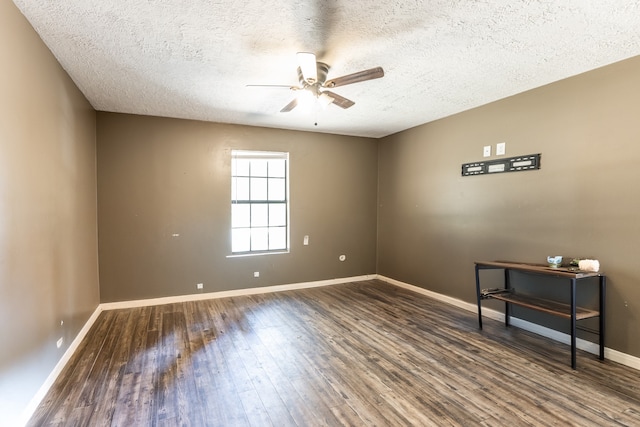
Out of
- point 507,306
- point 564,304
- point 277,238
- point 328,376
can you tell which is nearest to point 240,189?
point 277,238

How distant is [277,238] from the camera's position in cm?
546

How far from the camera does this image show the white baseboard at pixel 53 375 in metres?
2.07

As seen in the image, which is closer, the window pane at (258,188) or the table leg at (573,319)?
the table leg at (573,319)

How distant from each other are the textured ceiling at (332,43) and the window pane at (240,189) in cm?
154

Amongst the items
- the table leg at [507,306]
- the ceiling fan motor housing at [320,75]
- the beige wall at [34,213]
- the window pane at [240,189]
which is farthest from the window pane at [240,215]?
the table leg at [507,306]

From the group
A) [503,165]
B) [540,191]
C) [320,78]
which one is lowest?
[540,191]

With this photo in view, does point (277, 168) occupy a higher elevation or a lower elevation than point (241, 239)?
higher

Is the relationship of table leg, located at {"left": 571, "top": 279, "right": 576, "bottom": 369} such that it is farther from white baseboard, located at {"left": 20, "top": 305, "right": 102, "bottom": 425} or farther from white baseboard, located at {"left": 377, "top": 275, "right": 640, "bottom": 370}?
white baseboard, located at {"left": 20, "top": 305, "right": 102, "bottom": 425}

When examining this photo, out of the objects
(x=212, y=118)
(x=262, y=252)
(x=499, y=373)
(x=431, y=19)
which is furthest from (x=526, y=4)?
(x=262, y=252)

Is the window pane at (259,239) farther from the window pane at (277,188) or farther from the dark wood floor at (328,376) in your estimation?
the dark wood floor at (328,376)

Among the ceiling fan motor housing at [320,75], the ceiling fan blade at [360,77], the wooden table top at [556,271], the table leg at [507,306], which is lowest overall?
the table leg at [507,306]

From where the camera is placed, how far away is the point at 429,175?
194 inches

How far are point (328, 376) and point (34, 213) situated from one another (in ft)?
8.41

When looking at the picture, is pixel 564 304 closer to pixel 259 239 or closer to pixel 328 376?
pixel 328 376
